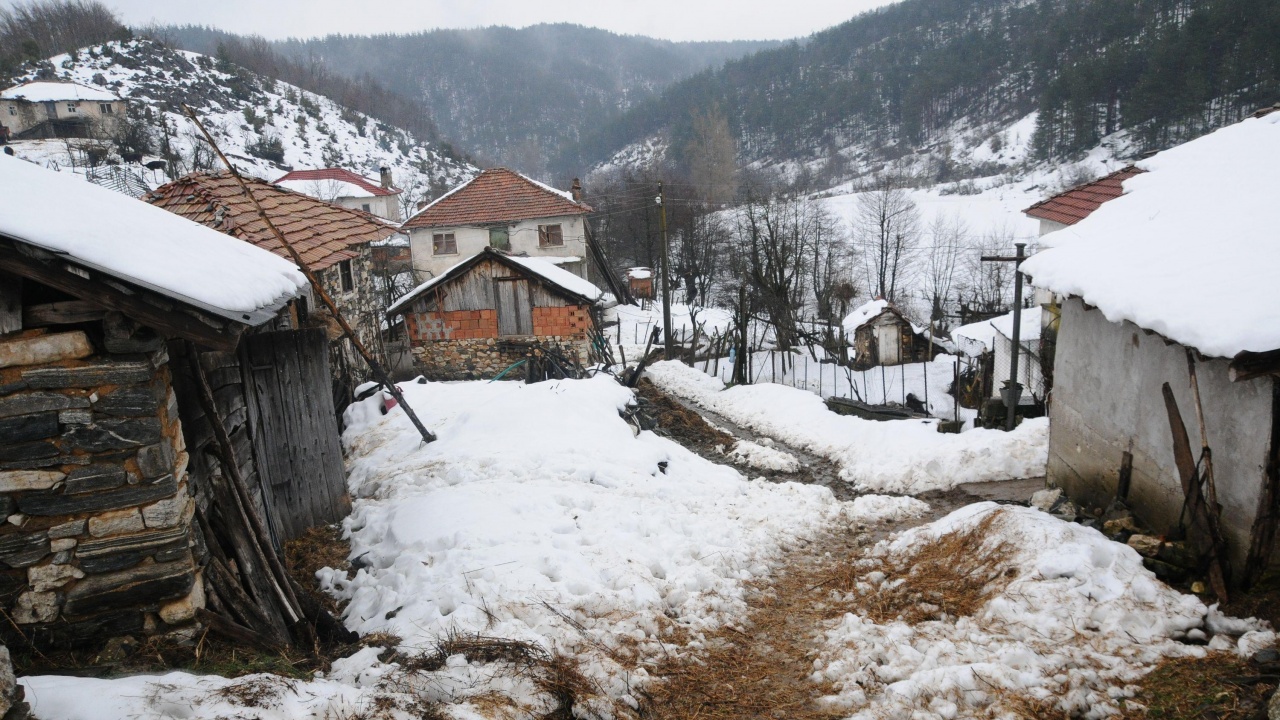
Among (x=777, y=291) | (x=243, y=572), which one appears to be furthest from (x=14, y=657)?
(x=777, y=291)

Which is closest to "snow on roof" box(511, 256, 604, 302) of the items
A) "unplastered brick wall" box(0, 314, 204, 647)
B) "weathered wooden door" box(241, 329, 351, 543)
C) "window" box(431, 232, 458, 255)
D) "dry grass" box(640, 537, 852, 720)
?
"window" box(431, 232, 458, 255)

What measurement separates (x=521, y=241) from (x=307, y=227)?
18672 millimetres

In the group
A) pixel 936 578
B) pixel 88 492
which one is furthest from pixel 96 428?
pixel 936 578

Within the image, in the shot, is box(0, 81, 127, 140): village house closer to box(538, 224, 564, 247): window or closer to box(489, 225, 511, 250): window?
box(489, 225, 511, 250): window

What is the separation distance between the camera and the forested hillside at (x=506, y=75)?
135m

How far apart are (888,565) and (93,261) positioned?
6.74 metres

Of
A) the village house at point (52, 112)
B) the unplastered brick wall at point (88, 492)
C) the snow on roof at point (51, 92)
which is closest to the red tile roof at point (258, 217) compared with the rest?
the unplastered brick wall at point (88, 492)

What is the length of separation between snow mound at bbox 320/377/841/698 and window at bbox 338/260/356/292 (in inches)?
244

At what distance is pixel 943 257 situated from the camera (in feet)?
140

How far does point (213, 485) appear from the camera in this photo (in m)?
4.99

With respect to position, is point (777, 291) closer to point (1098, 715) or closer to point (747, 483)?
point (747, 483)

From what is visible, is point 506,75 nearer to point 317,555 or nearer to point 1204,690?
point 317,555

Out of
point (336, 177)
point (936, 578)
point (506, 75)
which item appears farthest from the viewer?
point (506, 75)

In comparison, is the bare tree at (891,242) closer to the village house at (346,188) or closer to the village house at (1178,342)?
the village house at (1178,342)
